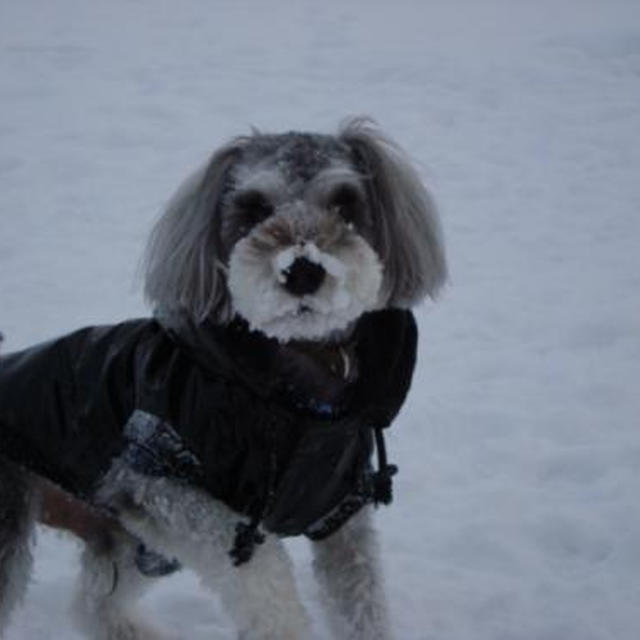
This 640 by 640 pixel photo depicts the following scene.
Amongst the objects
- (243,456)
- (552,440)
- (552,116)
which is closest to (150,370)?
(243,456)

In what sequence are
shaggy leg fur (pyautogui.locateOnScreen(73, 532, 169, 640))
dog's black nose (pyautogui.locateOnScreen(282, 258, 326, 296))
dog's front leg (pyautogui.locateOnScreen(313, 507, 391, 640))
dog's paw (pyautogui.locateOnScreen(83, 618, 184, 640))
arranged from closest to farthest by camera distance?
dog's black nose (pyautogui.locateOnScreen(282, 258, 326, 296)) → dog's front leg (pyautogui.locateOnScreen(313, 507, 391, 640)) → shaggy leg fur (pyautogui.locateOnScreen(73, 532, 169, 640)) → dog's paw (pyautogui.locateOnScreen(83, 618, 184, 640))

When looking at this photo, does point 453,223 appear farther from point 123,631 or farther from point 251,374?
point 251,374

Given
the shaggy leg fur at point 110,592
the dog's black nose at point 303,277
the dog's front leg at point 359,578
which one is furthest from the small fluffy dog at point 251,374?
the shaggy leg fur at point 110,592

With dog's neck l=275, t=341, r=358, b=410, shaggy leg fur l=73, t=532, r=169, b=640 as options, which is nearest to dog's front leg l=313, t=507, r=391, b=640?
dog's neck l=275, t=341, r=358, b=410

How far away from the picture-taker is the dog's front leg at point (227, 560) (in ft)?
9.44

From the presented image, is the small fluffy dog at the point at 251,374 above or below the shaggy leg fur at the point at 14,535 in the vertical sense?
above

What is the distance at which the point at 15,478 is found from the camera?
3.26 m

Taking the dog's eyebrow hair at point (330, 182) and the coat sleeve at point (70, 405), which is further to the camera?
the coat sleeve at point (70, 405)

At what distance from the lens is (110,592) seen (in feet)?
11.9

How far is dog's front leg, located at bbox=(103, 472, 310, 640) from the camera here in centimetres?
288

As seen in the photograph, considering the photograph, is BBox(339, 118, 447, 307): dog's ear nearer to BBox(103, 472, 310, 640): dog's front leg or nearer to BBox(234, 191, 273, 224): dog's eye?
BBox(234, 191, 273, 224): dog's eye

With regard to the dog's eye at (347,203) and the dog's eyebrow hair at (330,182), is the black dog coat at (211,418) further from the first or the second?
the dog's eyebrow hair at (330,182)

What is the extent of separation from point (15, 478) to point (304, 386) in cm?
104

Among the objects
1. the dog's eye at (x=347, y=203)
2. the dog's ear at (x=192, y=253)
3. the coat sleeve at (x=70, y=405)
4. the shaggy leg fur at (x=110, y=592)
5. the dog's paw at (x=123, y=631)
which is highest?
the dog's eye at (x=347, y=203)
